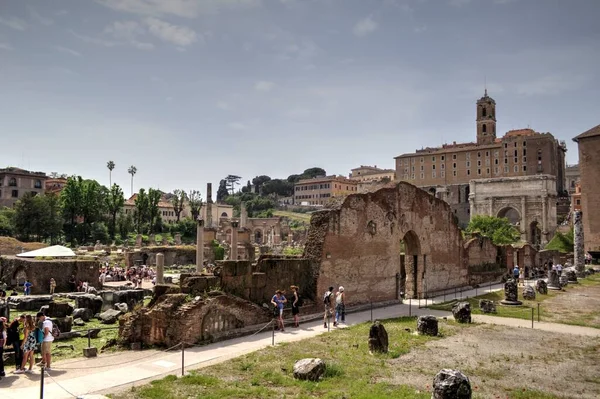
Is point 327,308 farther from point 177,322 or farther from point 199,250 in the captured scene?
point 199,250

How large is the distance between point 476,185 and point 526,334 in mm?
74585

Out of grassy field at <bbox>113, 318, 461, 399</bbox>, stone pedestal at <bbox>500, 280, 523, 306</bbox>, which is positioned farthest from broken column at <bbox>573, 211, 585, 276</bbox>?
grassy field at <bbox>113, 318, 461, 399</bbox>

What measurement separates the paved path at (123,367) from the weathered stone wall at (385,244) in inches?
178

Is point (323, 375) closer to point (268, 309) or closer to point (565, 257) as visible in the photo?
point (268, 309)

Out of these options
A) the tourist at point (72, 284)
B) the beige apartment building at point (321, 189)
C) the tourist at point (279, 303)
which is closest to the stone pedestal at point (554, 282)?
the tourist at point (279, 303)

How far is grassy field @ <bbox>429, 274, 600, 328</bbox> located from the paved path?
2790 mm

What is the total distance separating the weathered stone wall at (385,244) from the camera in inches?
753

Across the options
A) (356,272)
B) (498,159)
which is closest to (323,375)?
(356,272)

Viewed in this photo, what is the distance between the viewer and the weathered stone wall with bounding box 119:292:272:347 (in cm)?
1276

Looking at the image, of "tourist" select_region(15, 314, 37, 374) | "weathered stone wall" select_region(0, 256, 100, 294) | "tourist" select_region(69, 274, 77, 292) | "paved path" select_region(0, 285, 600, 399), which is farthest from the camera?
"tourist" select_region(69, 274, 77, 292)

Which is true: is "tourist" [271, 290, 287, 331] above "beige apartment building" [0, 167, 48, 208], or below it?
below

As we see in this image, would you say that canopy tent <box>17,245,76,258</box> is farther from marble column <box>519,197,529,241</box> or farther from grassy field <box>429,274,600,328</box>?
marble column <box>519,197,529,241</box>

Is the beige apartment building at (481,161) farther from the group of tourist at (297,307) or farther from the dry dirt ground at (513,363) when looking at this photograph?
the dry dirt ground at (513,363)

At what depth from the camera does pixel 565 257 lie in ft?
162
